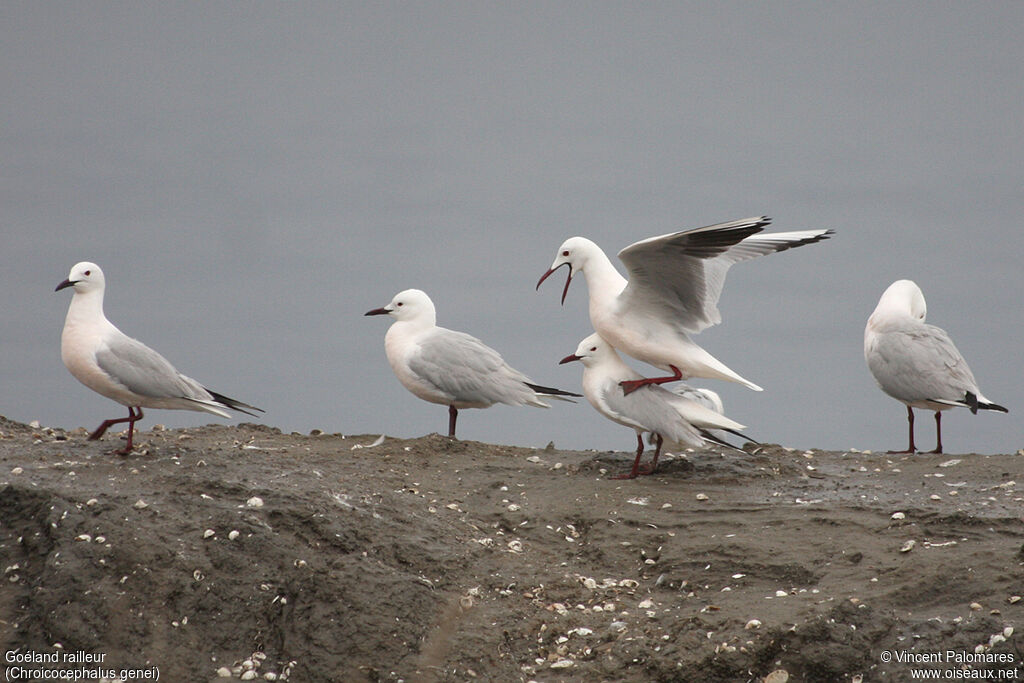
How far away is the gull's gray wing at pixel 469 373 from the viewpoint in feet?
34.0

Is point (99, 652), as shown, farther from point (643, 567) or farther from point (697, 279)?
point (697, 279)

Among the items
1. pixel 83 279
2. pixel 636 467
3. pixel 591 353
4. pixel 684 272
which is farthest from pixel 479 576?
pixel 83 279

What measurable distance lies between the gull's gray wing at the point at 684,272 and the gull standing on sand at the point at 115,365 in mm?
3115

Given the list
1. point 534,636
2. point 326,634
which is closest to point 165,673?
point 326,634

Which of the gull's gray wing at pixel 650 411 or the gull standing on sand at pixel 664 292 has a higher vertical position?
the gull standing on sand at pixel 664 292

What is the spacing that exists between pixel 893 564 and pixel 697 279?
266cm

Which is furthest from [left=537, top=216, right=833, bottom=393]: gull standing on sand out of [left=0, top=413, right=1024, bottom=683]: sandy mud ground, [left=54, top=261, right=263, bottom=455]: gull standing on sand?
[left=54, top=261, right=263, bottom=455]: gull standing on sand

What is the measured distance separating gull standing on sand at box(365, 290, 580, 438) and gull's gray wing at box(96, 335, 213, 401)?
8.15 feet

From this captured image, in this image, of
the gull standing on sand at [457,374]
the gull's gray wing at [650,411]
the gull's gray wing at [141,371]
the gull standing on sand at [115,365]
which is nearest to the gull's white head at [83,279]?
the gull standing on sand at [115,365]

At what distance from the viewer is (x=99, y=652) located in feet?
19.9

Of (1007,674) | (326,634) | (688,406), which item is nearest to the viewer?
(1007,674)

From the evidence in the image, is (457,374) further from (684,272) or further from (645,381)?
(684,272)

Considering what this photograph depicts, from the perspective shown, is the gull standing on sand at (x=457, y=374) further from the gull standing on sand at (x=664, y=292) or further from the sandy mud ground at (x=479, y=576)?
the sandy mud ground at (x=479, y=576)

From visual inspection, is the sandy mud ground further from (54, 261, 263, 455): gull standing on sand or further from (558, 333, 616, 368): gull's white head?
(558, 333, 616, 368): gull's white head
